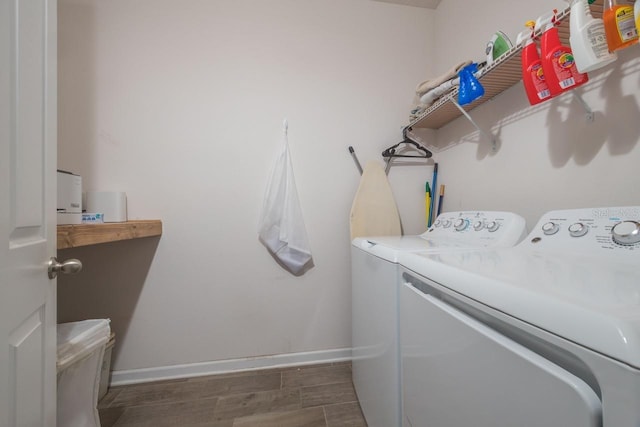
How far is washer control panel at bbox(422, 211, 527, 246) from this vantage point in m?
0.93

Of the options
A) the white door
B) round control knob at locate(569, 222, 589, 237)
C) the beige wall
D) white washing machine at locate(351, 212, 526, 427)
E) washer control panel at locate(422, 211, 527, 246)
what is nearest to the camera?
the white door

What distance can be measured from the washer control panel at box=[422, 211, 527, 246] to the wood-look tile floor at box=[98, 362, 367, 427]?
3.28 feet

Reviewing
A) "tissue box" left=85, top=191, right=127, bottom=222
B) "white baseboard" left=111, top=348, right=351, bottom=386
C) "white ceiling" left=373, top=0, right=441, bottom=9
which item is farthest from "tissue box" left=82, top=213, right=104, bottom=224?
"white ceiling" left=373, top=0, right=441, bottom=9

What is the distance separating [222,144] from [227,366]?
4.57ft

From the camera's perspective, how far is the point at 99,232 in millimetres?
957

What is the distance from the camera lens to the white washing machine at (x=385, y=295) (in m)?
0.80

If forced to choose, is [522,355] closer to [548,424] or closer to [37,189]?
[548,424]

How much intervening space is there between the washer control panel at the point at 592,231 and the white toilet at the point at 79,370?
1581 millimetres

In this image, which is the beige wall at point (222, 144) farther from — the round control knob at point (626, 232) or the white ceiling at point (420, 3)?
the round control knob at point (626, 232)

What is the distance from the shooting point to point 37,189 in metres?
0.59

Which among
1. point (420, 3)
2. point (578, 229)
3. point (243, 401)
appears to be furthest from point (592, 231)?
point (420, 3)

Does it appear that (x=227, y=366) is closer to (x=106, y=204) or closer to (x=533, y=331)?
(x=106, y=204)

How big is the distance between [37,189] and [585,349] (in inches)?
43.7

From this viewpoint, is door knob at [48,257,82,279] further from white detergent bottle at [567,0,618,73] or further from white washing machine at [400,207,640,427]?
white detergent bottle at [567,0,618,73]
